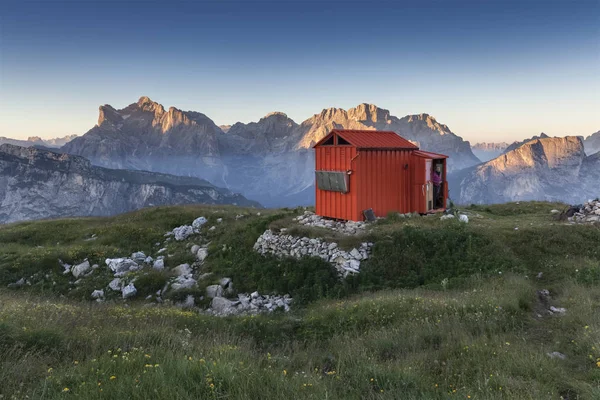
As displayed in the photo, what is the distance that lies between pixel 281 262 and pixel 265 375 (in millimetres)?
10636

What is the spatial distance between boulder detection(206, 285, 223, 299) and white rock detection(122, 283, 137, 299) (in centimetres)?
336

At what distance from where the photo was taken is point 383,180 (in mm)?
18969

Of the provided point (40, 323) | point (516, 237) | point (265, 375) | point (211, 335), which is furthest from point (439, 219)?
point (40, 323)

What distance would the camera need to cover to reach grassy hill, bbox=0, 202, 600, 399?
15.5 feet

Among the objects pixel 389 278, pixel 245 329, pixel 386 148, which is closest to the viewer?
pixel 245 329

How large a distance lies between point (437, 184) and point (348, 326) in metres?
14.4

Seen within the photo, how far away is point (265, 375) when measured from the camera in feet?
16.2

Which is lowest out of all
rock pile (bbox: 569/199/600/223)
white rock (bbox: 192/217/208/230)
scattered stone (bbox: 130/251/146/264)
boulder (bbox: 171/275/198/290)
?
boulder (bbox: 171/275/198/290)

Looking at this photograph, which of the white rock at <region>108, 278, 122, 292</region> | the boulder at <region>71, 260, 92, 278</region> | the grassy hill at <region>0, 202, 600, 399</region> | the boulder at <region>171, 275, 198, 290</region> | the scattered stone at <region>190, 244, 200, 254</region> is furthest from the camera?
the scattered stone at <region>190, 244, 200, 254</region>

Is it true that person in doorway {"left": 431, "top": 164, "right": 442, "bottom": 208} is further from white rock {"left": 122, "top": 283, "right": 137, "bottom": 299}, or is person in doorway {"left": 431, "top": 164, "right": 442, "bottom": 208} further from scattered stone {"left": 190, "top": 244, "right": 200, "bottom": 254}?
white rock {"left": 122, "top": 283, "right": 137, "bottom": 299}

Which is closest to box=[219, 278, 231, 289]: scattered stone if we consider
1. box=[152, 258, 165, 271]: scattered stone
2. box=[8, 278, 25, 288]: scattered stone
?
box=[152, 258, 165, 271]: scattered stone

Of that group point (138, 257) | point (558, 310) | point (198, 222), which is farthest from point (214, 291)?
point (558, 310)

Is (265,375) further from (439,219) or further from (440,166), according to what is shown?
(440,166)

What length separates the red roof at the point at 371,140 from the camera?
1839 cm
